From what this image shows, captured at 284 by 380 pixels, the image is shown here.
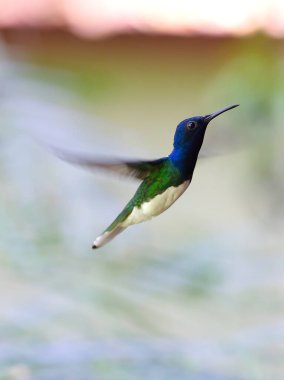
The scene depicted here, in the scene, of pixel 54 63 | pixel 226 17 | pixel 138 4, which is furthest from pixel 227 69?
pixel 138 4

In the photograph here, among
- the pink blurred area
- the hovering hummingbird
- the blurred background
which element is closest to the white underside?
the hovering hummingbird

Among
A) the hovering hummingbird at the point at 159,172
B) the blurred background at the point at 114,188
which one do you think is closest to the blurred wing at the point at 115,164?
the hovering hummingbird at the point at 159,172

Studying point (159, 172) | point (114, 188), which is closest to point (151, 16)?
point (114, 188)

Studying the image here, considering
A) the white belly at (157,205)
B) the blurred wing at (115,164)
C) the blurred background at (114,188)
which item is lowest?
the white belly at (157,205)

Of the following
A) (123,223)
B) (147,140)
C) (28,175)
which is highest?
(147,140)

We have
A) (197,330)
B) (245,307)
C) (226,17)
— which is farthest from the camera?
(197,330)

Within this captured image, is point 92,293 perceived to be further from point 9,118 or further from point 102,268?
point 9,118

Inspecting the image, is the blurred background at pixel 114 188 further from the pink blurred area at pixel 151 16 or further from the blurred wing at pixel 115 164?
the blurred wing at pixel 115 164
